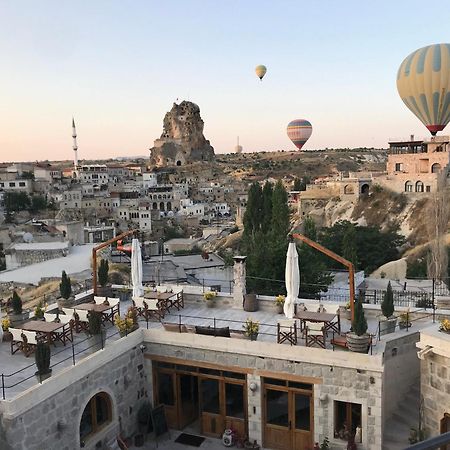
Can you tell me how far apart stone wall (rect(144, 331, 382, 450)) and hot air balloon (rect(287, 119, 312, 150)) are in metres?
66.2

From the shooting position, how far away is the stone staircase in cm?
1172

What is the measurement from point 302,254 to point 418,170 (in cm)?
4426

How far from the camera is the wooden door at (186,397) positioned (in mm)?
13516

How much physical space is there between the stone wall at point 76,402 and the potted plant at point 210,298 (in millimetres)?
3300

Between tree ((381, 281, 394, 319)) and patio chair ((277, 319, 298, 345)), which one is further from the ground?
tree ((381, 281, 394, 319))

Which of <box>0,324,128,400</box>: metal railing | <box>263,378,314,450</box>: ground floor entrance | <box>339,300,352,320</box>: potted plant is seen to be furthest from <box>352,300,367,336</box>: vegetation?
<box>0,324,128,400</box>: metal railing

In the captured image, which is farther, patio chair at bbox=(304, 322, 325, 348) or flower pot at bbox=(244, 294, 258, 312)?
flower pot at bbox=(244, 294, 258, 312)

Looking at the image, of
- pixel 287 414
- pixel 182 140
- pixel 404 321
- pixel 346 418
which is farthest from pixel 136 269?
pixel 182 140

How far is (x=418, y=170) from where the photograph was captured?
6059cm

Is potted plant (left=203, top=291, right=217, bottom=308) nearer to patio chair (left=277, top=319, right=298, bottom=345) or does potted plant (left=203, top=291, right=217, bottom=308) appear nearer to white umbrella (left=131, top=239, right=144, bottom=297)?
white umbrella (left=131, top=239, right=144, bottom=297)

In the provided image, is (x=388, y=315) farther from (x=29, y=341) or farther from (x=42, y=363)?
(x=29, y=341)

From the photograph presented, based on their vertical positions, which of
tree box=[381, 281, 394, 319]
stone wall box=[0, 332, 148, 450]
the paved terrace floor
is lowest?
stone wall box=[0, 332, 148, 450]

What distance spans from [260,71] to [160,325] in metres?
76.8

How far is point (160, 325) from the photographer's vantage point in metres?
14.6
